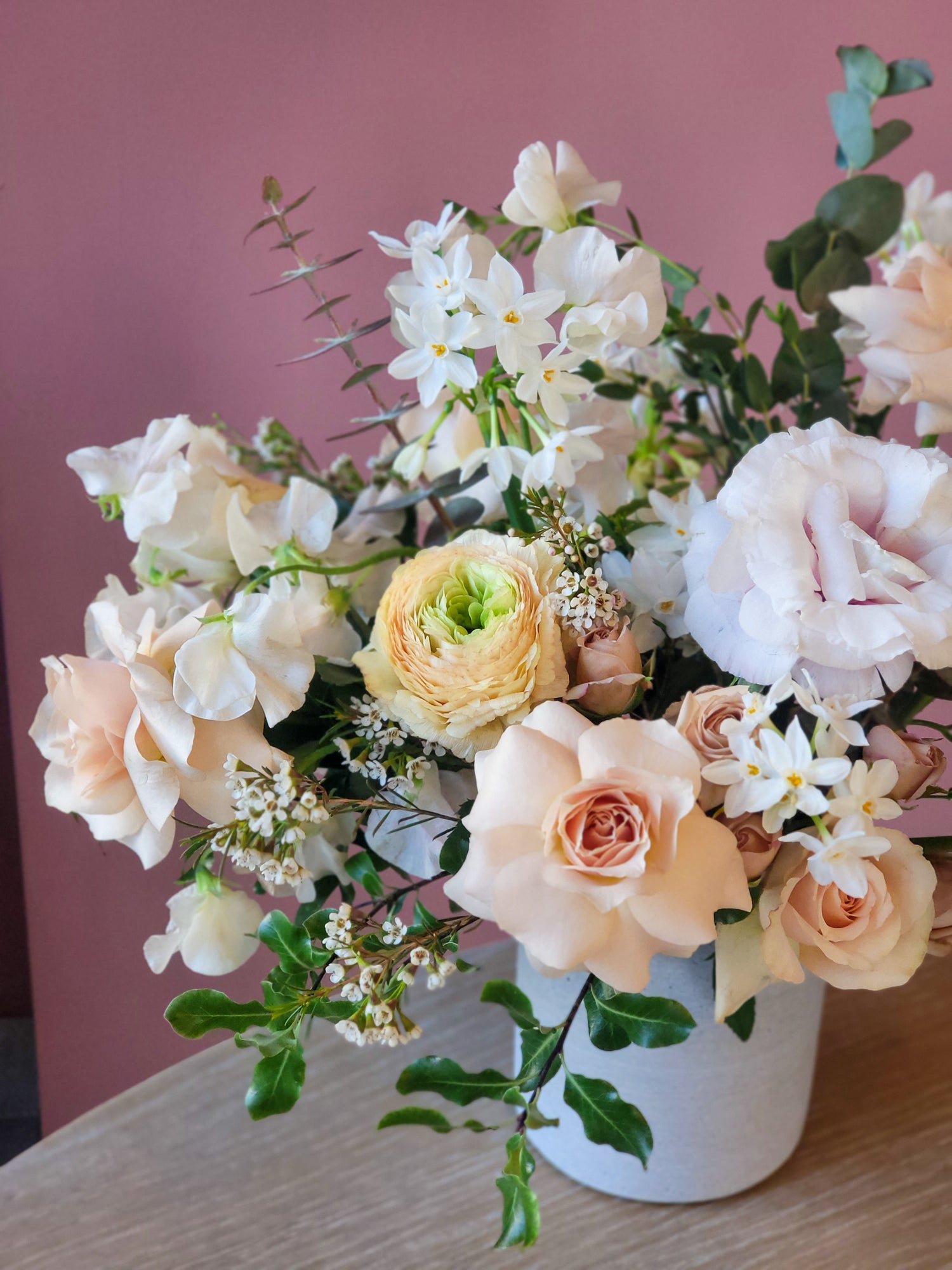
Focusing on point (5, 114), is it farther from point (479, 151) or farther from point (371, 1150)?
point (371, 1150)

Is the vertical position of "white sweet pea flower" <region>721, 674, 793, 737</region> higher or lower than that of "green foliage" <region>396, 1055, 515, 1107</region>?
higher

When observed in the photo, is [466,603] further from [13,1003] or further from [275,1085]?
[13,1003]

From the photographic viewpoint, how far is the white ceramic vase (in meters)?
0.54

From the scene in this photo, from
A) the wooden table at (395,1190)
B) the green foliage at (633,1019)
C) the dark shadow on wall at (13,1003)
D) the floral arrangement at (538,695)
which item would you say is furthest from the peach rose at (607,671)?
the dark shadow on wall at (13,1003)

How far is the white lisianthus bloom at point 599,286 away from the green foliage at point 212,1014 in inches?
11.8

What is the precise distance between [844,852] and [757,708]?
6cm

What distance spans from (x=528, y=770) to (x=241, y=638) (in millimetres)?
138

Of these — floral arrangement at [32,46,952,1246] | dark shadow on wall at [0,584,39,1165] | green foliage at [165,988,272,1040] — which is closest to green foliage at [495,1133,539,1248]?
floral arrangement at [32,46,952,1246]

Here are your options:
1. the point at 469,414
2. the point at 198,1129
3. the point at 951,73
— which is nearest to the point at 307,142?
the point at 469,414

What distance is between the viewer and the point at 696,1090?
54cm

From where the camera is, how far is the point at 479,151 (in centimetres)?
87

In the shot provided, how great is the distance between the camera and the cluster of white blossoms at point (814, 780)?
35 centimetres

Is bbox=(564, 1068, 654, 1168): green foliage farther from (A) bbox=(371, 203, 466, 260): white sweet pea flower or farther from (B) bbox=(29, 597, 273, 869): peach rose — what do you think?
(A) bbox=(371, 203, 466, 260): white sweet pea flower

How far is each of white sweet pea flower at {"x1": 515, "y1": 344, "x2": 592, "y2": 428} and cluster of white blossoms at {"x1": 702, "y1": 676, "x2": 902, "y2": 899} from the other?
154mm
